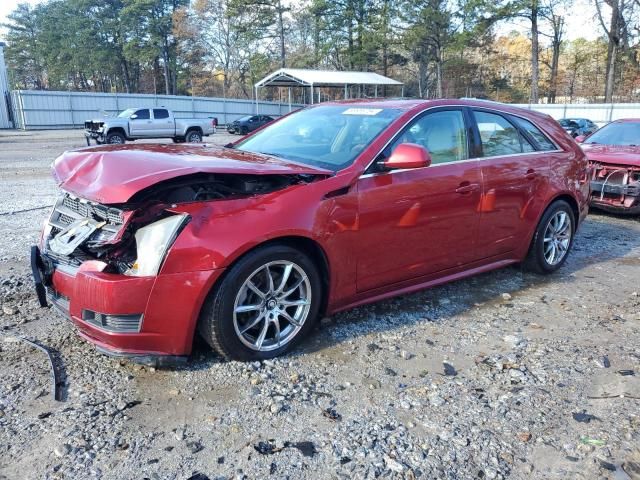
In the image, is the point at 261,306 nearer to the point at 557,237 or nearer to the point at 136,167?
the point at 136,167

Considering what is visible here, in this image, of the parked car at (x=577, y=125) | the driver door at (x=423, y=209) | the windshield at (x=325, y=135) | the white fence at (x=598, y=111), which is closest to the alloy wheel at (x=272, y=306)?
the driver door at (x=423, y=209)

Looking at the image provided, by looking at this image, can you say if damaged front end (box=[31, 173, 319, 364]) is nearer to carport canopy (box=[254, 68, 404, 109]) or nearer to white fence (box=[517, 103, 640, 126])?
carport canopy (box=[254, 68, 404, 109])

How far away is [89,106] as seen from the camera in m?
37.7

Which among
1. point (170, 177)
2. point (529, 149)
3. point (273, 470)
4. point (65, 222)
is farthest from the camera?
point (529, 149)

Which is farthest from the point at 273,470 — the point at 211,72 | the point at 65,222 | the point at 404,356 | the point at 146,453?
the point at 211,72

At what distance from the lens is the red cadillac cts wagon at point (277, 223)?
2.89 m

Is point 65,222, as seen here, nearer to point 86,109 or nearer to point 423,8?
point 86,109

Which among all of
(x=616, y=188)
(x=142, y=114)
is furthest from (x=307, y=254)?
(x=142, y=114)

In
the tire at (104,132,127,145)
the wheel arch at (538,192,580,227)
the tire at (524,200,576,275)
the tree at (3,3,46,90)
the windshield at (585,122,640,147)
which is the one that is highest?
the tree at (3,3,46,90)

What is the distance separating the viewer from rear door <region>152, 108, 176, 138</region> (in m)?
24.2

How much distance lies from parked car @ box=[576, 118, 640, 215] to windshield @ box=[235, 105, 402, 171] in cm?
537

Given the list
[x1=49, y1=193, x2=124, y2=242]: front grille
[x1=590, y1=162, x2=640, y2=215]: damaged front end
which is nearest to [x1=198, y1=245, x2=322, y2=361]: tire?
[x1=49, y1=193, x2=124, y2=242]: front grille

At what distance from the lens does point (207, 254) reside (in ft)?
9.51

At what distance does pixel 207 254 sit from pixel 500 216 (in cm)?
277
